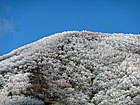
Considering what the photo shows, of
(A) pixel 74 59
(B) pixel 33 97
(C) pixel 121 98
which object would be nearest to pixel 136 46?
(A) pixel 74 59

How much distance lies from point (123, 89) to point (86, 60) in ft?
29.0

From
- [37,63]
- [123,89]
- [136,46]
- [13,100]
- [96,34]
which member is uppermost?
[96,34]

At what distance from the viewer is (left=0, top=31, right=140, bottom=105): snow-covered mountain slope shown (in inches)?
914

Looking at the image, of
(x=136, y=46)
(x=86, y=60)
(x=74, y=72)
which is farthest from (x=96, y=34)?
(x=74, y=72)

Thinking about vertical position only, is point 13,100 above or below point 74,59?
below

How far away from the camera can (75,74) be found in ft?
94.4

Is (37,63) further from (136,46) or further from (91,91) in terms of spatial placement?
(136,46)

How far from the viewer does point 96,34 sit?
42.2 meters

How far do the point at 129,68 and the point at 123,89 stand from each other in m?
4.64

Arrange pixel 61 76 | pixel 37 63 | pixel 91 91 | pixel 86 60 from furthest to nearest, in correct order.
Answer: pixel 86 60 → pixel 37 63 → pixel 61 76 → pixel 91 91

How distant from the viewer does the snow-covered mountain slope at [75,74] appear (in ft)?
76.1

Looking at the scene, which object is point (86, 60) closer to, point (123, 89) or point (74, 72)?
point (74, 72)

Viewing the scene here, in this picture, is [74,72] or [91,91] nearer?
[91,91]

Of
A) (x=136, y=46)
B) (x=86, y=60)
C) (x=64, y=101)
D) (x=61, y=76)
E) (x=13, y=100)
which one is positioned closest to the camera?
(x=13, y=100)
